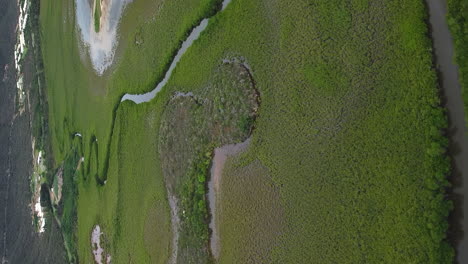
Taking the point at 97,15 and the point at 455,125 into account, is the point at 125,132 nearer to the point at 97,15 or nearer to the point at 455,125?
the point at 97,15

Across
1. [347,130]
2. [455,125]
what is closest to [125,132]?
[347,130]

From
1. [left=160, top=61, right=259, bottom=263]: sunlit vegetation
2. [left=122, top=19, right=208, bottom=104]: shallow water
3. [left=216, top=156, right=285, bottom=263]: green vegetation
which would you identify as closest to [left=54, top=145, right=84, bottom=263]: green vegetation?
[left=122, top=19, right=208, bottom=104]: shallow water

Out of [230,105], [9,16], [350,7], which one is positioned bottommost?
[230,105]

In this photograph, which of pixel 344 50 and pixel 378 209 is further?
pixel 344 50

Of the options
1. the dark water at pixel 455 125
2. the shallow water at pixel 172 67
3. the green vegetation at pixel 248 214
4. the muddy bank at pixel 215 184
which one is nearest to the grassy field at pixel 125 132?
the shallow water at pixel 172 67

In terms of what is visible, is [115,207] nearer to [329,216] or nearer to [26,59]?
[329,216]

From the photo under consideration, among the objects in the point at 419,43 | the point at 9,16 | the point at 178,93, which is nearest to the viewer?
the point at 419,43

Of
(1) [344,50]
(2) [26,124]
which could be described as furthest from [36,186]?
(1) [344,50]

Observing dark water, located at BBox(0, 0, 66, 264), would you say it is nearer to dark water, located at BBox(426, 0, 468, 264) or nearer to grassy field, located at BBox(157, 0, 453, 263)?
grassy field, located at BBox(157, 0, 453, 263)
